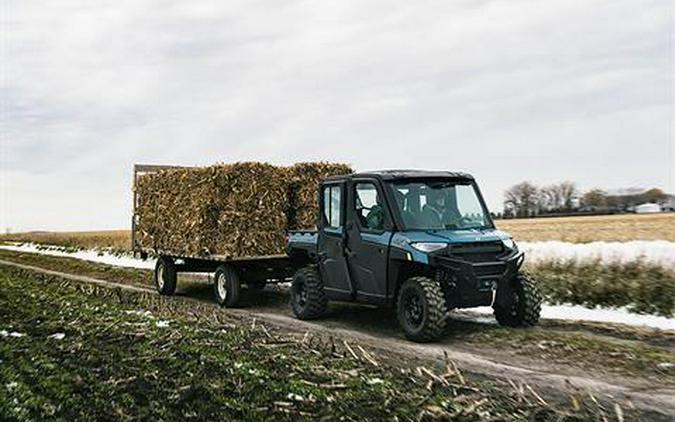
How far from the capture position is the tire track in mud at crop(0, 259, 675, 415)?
729cm

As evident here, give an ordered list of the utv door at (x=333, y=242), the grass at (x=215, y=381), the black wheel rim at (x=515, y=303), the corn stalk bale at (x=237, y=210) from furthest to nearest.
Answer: the corn stalk bale at (x=237, y=210) → the utv door at (x=333, y=242) → the black wheel rim at (x=515, y=303) → the grass at (x=215, y=381)

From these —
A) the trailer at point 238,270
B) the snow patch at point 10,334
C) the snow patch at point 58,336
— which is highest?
the trailer at point 238,270

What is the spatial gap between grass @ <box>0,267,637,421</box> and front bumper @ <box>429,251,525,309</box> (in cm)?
179

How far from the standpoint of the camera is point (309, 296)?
12.4 metres

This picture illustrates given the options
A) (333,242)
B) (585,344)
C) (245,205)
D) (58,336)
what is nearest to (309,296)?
(333,242)

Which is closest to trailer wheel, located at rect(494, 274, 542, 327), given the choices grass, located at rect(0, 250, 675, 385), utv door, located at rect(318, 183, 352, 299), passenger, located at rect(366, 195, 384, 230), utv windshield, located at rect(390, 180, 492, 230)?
grass, located at rect(0, 250, 675, 385)

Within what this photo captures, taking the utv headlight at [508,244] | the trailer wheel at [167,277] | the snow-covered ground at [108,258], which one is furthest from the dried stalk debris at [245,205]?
the snow-covered ground at [108,258]

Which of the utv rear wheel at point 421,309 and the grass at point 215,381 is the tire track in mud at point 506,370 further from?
the grass at point 215,381

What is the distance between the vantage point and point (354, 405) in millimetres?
6602

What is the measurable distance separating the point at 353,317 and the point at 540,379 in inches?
204

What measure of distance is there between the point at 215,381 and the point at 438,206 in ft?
16.2

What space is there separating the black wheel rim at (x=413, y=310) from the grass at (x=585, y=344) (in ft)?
1.97

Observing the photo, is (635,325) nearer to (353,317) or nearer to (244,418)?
(353,317)

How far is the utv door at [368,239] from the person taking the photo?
429 inches
